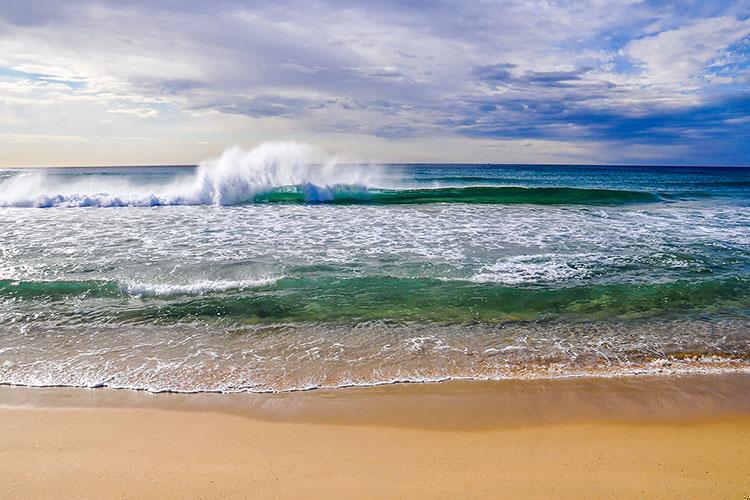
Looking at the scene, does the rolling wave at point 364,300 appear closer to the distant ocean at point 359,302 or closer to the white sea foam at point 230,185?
the distant ocean at point 359,302

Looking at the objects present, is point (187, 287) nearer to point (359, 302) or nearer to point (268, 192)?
point (359, 302)

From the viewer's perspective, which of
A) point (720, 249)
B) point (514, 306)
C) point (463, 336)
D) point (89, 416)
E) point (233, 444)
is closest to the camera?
point (233, 444)

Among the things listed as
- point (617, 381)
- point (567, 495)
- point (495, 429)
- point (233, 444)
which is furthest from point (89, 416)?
point (617, 381)

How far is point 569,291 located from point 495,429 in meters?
4.53

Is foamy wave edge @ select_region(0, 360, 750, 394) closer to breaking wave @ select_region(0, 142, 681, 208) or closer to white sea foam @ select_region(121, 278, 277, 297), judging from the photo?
white sea foam @ select_region(121, 278, 277, 297)

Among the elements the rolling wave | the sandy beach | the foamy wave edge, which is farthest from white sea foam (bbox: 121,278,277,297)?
the sandy beach

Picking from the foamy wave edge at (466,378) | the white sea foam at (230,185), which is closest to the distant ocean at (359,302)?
the foamy wave edge at (466,378)

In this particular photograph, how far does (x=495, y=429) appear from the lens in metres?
4.13

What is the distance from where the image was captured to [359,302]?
733 cm

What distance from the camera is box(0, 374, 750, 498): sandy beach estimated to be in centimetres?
334

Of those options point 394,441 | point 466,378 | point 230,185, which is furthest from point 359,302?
point 230,185

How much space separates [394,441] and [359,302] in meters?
3.53

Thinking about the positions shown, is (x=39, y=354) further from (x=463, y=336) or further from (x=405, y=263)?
(x=405, y=263)

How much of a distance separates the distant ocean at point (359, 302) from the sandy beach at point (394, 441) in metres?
0.35
